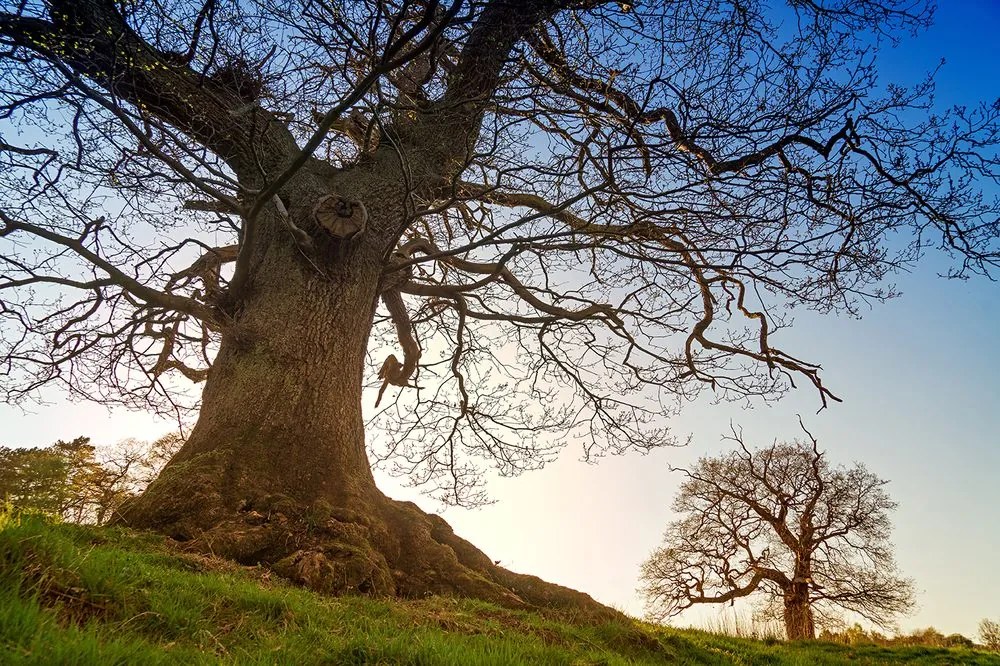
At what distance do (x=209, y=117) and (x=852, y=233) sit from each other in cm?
543

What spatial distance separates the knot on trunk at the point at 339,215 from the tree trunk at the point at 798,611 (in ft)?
47.8

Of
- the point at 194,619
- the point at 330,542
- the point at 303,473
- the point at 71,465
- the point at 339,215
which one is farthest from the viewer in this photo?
the point at 71,465

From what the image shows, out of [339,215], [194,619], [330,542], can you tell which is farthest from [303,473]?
[339,215]

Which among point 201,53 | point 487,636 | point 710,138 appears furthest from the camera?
point 710,138

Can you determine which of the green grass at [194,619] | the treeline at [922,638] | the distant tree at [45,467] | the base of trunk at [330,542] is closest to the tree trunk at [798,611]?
the treeline at [922,638]

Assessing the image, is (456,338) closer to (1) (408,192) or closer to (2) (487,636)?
(1) (408,192)

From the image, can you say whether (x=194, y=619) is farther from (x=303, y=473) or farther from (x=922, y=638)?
(x=922, y=638)

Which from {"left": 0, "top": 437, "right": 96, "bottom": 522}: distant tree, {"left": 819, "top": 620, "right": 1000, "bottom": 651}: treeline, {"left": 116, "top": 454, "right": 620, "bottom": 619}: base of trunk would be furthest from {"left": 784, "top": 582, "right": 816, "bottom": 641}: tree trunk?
{"left": 0, "top": 437, "right": 96, "bottom": 522}: distant tree

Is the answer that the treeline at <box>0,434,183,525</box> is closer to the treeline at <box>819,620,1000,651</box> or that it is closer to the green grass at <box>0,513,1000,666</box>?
the green grass at <box>0,513,1000,666</box>

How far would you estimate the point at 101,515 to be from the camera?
3947 mm

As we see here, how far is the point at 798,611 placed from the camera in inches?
546

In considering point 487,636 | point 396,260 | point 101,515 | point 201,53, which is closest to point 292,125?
point 201,53

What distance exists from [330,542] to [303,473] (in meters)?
0.73

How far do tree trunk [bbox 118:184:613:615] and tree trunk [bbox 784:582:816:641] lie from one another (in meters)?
12.1
